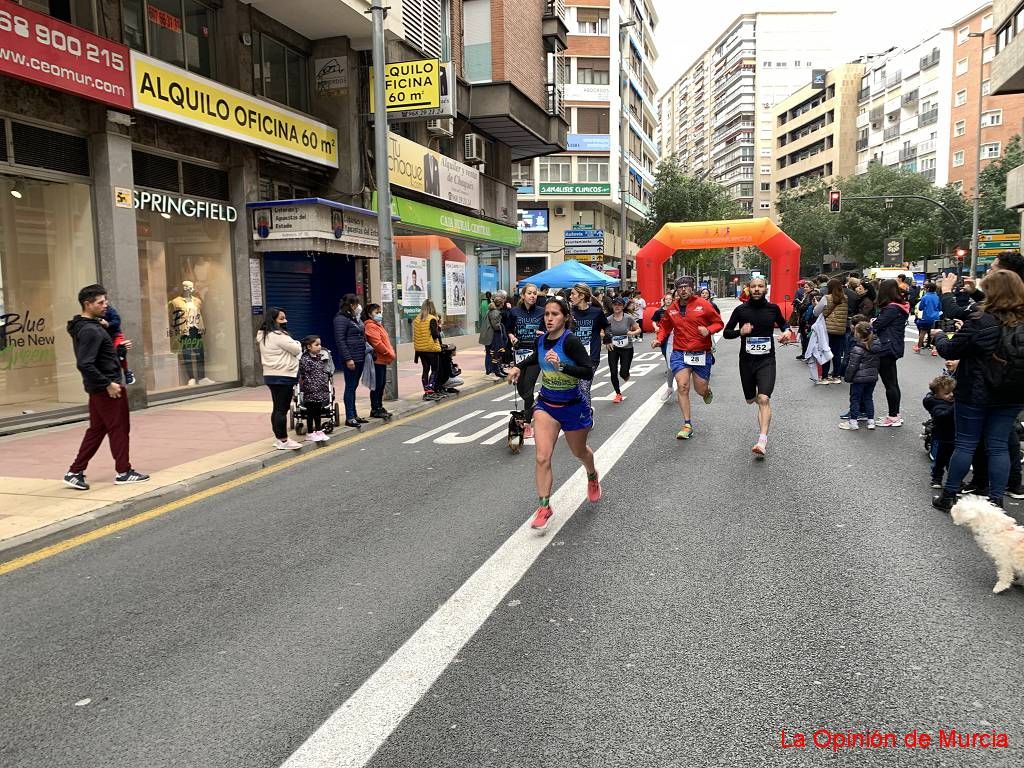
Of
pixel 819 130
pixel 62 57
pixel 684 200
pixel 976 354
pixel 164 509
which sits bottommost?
pixel 164 509

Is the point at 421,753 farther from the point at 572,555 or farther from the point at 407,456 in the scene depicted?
the point at 407,456

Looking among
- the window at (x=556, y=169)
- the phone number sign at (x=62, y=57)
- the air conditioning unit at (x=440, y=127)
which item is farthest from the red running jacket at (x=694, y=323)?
the window at (x=556, y=169)

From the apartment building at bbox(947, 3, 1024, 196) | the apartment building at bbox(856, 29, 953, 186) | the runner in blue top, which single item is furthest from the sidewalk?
the apartment building at bbox(856, 29, 953, 186)

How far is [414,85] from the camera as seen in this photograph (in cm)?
1335

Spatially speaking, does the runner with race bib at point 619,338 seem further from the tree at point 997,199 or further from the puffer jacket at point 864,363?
the tree at point 997,199

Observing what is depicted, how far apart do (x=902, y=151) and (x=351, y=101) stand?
235ft

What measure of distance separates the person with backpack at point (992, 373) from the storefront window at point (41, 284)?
11.2 m

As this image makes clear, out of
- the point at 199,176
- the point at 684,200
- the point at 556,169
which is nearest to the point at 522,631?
the point at 199,176

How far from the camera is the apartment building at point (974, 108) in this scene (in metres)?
59.3

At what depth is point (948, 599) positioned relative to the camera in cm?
408

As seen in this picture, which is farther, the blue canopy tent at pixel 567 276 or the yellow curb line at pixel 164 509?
the blue canopy tent at pixel 567 276

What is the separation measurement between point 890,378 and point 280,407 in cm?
719

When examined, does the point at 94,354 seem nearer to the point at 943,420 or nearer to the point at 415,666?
the point at 415,666

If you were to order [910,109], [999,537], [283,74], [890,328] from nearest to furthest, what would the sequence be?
[999,537] < [890,328] < [283,74] < [910,109]
